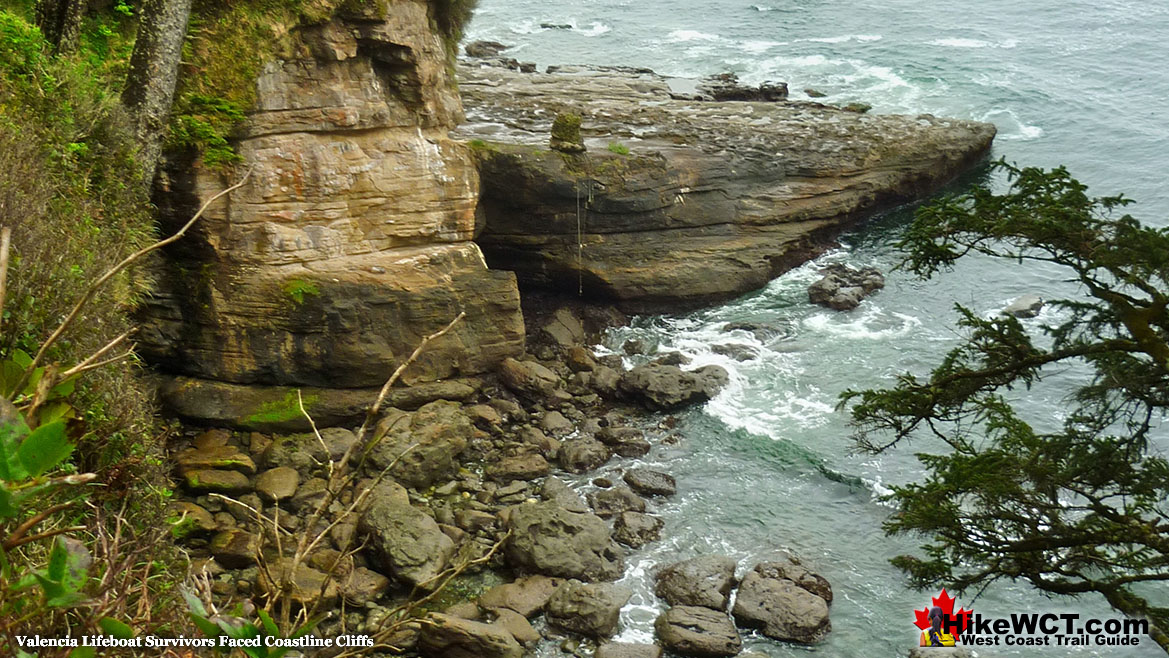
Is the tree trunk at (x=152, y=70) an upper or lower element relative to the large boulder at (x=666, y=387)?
upper

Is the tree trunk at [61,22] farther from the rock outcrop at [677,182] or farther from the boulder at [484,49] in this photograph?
the boulder at [484,49]

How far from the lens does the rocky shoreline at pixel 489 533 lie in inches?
456

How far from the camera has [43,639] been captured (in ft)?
9.17

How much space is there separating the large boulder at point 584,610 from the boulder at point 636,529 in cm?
150

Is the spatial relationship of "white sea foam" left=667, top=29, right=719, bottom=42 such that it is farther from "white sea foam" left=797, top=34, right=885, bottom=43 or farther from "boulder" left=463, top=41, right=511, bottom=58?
"boulder" left=463, top=41, right=511, bottom=58

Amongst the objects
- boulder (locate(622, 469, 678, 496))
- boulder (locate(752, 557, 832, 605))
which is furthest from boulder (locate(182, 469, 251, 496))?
boulder (locate(752, 557, 832, 605))

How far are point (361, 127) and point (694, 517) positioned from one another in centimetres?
789

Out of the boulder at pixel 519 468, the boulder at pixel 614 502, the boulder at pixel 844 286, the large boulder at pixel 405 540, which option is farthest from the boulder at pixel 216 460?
the boulder at pixel 844 286

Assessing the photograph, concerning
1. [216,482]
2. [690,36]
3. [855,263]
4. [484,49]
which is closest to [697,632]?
[216,482]

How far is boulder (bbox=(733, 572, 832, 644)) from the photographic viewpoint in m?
12.0

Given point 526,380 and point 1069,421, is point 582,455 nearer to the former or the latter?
point 526,380

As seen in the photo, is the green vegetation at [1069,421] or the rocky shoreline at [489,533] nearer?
the green vegetation at [1069,421]

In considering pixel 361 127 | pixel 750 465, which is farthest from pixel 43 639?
pixel 750 465

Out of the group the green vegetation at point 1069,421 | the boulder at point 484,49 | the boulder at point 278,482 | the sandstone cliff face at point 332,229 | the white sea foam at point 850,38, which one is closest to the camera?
the green vegetation at point 1069,421
